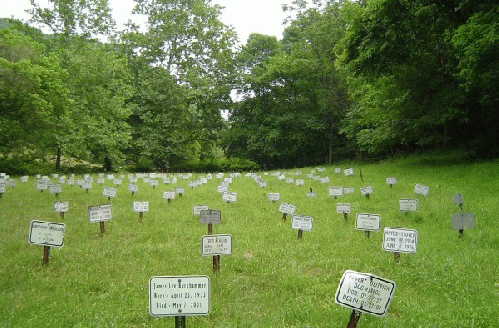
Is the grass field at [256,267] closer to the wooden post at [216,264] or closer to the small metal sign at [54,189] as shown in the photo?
the wooden post at [216,264]

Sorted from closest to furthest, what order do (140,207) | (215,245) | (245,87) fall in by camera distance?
(215,245), (140,207), (245,87)

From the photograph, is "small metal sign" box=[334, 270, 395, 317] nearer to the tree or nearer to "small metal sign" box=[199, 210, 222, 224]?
"small metal sign" box=[199, 210, 222, 224]

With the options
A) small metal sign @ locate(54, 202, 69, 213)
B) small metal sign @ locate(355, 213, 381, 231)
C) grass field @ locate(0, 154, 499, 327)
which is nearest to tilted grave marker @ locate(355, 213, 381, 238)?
small metal sign @ locate(355, 213, 381, 231)

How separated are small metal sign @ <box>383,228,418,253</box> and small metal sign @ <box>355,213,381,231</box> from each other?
1443 millimetres

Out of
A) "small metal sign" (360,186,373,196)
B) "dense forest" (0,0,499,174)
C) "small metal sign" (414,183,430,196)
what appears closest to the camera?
"small metal sign" (414,183,430,196)

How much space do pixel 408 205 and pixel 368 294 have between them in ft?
24.5

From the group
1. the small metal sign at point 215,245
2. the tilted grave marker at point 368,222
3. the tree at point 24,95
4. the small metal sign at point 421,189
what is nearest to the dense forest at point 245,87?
the tree at point 24,95

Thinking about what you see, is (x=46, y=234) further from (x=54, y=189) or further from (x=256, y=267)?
(x=54, y=189)

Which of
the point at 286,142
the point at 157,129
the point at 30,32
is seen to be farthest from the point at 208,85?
the point at 30,32

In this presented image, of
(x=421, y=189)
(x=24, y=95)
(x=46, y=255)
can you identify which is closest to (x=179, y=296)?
(x=46, y=255)

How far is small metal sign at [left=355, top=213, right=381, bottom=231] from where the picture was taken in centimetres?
820

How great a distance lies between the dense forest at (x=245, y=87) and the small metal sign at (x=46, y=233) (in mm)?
10383

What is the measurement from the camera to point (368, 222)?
8281 mm

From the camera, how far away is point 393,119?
22156 millimetres
